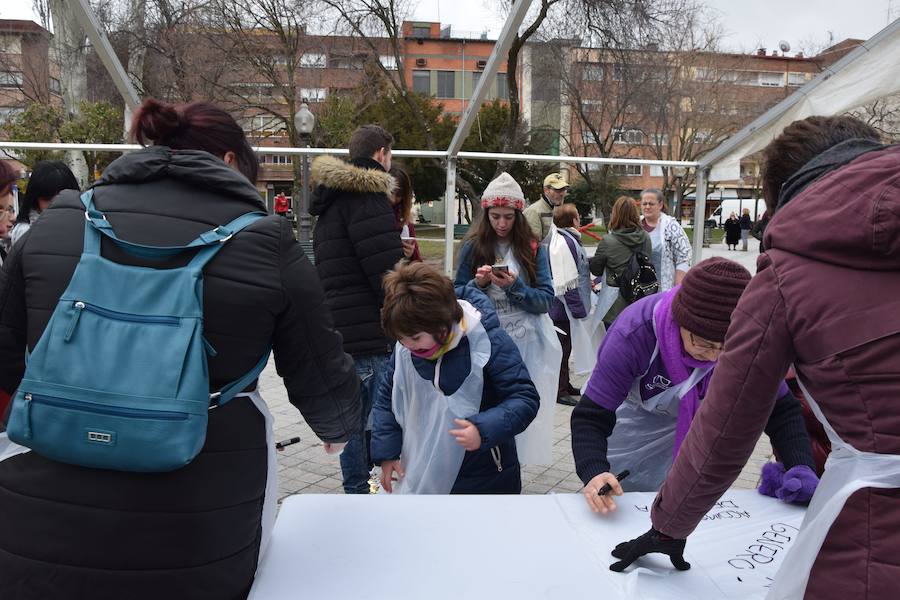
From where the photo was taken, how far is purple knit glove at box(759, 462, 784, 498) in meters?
2.01

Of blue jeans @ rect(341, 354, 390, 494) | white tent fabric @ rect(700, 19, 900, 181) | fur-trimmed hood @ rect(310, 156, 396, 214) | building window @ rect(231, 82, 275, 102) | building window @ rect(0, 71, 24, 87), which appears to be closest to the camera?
fur-trimmed hood @ rect(310, 156, 396, 214)

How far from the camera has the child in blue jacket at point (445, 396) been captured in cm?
218

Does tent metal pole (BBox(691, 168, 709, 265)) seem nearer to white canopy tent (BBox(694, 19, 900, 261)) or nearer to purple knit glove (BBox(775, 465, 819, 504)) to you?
white canopy tent (BBox(694, 19, 900, 261))

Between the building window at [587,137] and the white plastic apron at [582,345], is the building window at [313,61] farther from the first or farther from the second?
the white plastic apron at [582,345]

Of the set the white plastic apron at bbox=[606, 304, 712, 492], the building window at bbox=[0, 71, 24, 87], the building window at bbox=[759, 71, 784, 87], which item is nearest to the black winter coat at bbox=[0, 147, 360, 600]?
the white plastic apron at bbox=[606, 304, 712, 492]

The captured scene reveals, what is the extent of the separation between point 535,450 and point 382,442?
1510 millimetres

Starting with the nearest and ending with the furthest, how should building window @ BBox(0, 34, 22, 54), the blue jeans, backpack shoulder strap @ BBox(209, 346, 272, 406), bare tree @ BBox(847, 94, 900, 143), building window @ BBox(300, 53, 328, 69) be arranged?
backpack shoulder strap @ BBox(209, 346, 272, 406), the blue jeans, bare tree @ BBox(847, 94, 900, 143), building window @ BBox(0, 34, 22, 54), building window @ BBox(300, 53, 328, 69)

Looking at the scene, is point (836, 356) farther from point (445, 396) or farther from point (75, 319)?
point (445, 396)

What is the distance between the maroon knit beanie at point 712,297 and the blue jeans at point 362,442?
1698 mm

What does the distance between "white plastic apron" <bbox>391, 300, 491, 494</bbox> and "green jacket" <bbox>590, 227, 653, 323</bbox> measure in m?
3.36

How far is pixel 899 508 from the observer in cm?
97

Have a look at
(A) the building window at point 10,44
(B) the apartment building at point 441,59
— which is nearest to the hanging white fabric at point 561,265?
(A) the building window at point 10,44

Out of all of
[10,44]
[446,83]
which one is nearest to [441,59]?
[446,83]

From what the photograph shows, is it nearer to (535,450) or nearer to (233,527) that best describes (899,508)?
(233,527)
